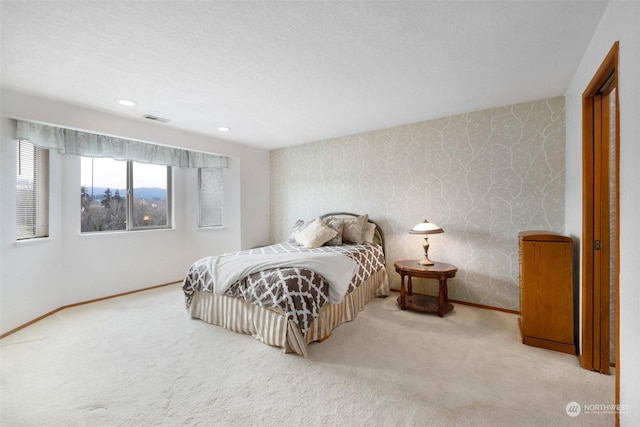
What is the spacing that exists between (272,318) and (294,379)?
1.90ft

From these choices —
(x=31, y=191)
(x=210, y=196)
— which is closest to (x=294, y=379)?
(x=31, y=191)

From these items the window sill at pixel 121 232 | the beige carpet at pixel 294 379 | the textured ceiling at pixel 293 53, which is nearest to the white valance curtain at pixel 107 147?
the textured ceiling at pixel 293 53

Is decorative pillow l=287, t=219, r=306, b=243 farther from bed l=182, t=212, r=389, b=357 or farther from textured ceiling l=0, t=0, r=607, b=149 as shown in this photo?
textured ceiling l=0, t=0, r=607, b=149

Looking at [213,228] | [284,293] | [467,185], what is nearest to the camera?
[284,293]

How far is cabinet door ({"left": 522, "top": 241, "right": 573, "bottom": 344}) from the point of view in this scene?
2.21 m

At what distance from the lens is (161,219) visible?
14.7 ft

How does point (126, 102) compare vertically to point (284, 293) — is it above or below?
above

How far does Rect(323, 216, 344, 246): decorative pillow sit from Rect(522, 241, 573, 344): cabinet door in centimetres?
209

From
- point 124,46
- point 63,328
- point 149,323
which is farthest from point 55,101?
point 149,323

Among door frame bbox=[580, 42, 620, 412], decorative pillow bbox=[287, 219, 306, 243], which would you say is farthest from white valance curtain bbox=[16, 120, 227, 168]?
door frame bbox=[580, 42, 620, 412]

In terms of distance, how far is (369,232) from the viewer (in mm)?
3850

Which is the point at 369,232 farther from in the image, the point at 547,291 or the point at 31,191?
the point at 31,191

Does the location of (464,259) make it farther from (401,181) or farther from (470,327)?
(401,181)

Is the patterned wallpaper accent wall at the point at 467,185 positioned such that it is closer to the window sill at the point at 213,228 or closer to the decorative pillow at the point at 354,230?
the decorative pillow at the point at 354,230
